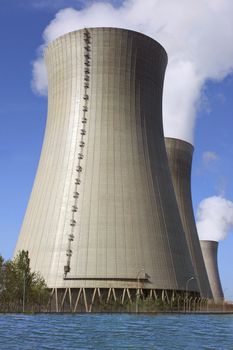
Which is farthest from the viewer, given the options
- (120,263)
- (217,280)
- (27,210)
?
(217,280)

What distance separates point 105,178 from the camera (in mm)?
45750

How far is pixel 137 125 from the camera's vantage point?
45.8 metres

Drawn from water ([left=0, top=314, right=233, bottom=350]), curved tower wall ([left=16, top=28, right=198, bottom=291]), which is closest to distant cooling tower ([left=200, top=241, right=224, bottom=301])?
curved tower wall ([left=16, top=28, right=198, bottom=291])

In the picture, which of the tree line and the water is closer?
the water

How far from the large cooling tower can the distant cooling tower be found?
19.5 meters

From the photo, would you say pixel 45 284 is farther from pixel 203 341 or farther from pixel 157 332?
pixel 203 341

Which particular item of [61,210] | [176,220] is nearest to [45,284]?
[61,210]

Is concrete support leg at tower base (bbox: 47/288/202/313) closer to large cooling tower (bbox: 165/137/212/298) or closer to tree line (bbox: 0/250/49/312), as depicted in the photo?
tree line (bbox: 0/250/49/312)

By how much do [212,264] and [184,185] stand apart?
2612 centimetres

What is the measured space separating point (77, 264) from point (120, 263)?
327 centimetres

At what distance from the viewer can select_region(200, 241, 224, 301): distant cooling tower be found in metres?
88.3

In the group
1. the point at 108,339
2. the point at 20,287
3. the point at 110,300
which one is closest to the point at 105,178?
the point at 110,300

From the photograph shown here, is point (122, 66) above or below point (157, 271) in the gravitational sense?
above

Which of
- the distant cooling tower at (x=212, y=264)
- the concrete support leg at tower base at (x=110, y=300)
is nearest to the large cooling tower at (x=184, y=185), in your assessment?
the distant cooling tower at (x=212, y=264)
